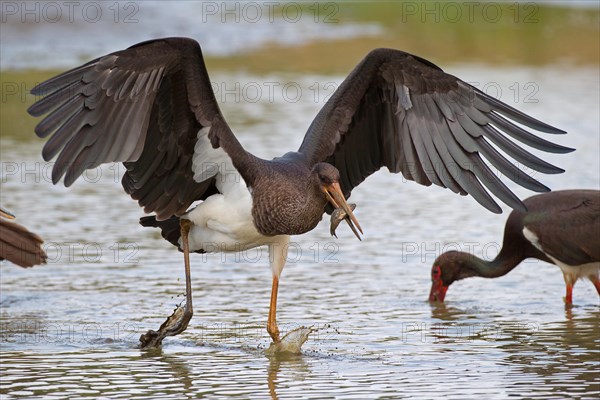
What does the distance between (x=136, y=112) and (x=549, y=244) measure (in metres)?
4.12

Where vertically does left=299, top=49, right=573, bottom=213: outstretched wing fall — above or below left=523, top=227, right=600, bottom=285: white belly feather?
above

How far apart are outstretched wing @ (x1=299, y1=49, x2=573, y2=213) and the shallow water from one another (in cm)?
114

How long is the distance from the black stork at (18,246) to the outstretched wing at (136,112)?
41cm

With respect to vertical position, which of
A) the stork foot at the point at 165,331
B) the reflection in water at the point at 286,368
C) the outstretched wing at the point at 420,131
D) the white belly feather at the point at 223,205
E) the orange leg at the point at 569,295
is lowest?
the reflection in water at the point at 286,368

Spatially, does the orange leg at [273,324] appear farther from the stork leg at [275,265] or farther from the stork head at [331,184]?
the stork head at [331,184]

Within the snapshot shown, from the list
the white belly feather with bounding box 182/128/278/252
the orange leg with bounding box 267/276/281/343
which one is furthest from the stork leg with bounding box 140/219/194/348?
the orange leg with bounding box 267/276/281/343

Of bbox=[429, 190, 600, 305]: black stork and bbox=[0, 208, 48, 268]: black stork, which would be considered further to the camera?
bbox=[429, 190, 600, 305]: black stork

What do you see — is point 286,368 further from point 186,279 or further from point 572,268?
point 572,268

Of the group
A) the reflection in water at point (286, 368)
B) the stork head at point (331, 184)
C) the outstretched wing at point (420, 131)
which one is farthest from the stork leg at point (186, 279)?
the stork head at point (331, 184)

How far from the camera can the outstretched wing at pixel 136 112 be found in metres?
7.32

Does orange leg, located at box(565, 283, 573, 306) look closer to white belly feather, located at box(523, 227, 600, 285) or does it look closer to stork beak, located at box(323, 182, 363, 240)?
white belly feather, located at box(523, 227, 600, 285)

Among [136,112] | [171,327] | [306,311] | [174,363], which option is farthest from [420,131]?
[174,363]

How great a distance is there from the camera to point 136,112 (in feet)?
24.9

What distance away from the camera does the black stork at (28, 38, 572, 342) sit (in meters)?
7.42
